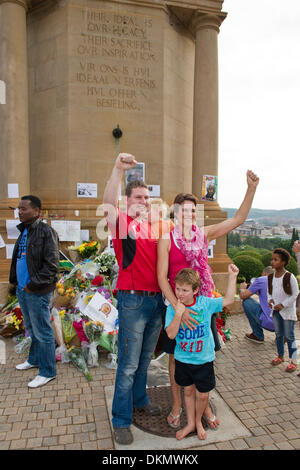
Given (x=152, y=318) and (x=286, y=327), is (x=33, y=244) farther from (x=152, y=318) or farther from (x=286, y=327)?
(x=286, y=327)

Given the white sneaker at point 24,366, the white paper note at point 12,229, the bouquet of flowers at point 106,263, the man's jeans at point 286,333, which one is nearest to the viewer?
the white sneaker at point 24,366

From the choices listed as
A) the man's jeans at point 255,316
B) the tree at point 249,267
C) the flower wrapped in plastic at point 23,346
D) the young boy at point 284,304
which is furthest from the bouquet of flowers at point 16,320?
the tree at point 249,267

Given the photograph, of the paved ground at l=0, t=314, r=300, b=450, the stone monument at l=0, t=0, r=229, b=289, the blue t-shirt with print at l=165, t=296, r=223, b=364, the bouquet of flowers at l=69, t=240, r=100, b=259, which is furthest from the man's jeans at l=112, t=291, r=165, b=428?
the stone monument at l=0, t=0, r=229, b=289

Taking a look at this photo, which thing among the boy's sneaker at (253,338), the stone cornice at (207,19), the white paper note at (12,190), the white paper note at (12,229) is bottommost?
the boy's sneaker at (253,338)

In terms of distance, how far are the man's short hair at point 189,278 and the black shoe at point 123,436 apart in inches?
53.0

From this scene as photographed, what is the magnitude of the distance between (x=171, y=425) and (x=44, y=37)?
7.41m

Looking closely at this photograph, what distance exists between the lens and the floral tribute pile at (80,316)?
4586mm

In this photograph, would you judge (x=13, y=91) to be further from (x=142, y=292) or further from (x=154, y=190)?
(x=142, y=292)

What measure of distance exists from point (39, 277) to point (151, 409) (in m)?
1.79

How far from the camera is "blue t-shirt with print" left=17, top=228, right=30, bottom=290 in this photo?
13.3ft

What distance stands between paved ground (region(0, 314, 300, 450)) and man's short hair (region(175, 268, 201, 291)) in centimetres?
136

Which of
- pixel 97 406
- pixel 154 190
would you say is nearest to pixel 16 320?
pixel 97 406

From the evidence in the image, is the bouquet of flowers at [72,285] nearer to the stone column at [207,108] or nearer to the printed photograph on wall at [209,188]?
the stone column at [207,108]

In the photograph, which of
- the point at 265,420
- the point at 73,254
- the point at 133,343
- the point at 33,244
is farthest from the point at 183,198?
the point at 73,254
